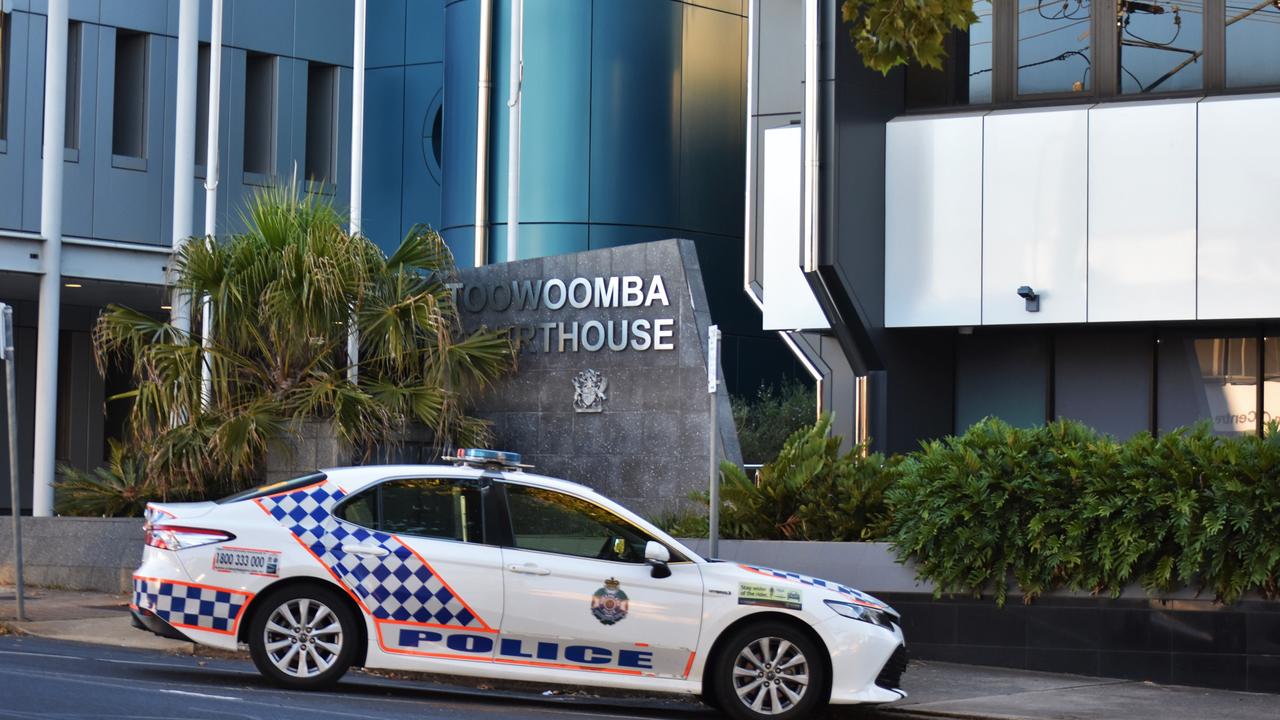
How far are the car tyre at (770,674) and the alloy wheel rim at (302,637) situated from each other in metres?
2.47

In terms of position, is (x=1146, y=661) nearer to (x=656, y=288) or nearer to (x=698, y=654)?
(x=698, y=654)

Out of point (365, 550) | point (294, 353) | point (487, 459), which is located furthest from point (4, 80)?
point (365, 550)

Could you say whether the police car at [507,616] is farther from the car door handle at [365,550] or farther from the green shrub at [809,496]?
the green shrub at [809,496]

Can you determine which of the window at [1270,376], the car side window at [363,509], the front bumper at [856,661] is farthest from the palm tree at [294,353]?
the window at [1270,376]

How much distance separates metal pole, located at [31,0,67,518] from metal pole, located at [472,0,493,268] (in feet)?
17.8

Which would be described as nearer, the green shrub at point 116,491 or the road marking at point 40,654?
the road marking at point 40,654

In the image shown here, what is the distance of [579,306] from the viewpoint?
17.1 metres

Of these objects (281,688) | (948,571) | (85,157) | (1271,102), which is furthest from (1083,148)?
(85,157)

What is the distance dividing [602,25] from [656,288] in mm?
10037

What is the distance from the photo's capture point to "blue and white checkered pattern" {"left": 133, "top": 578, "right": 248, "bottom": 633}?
10.6m

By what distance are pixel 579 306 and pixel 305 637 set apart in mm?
7011

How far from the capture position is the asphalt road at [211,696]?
9.32 metres

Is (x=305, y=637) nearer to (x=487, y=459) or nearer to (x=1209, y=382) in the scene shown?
(x=487, y=459)

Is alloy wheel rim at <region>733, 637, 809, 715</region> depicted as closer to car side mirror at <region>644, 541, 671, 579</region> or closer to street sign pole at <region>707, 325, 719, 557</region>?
car side mirror at <region>644, 541, 671, 579</region>
